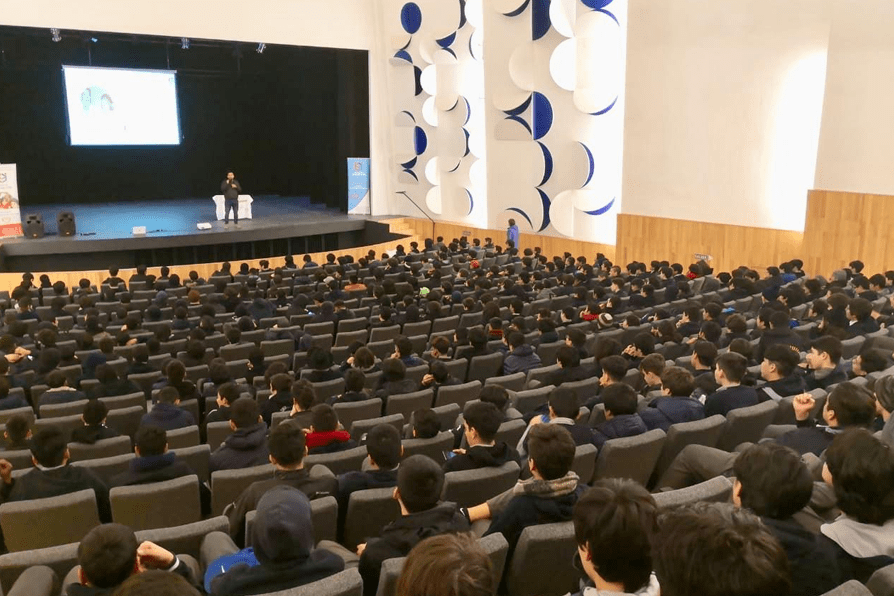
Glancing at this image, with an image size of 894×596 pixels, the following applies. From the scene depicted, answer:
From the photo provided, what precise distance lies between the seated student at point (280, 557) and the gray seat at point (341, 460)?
157cm

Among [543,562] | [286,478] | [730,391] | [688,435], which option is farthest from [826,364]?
[286,478]

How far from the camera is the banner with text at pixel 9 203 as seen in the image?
15.5 metres

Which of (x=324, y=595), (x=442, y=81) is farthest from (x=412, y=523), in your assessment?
(x=442, y=81)

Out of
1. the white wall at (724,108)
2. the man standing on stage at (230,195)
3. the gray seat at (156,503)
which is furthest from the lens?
the man standing on stage at (230,195)

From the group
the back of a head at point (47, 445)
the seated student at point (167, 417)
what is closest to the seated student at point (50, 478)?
the back of a head at point (47, 445)

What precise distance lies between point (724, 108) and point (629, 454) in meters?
11.8

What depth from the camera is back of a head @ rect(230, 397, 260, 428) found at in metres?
4.67

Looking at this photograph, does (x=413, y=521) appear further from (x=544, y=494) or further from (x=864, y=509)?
(x=864, y=509)

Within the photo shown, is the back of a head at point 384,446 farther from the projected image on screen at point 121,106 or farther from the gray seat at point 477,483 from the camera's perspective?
the projected image on screen at point 121,106

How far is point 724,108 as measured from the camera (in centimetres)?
1414

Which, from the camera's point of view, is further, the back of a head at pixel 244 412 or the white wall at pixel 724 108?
the white wall at pixel 724 108

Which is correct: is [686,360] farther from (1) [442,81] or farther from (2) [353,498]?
(1) [442,81]

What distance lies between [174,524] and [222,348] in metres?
3.89

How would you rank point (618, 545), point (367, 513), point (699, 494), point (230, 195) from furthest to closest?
point (230, 195) < point (367, 513) < point (699, 494) < point (618, 545)
